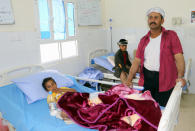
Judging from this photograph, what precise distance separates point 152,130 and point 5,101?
65.1 inches

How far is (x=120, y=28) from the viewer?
169 inches

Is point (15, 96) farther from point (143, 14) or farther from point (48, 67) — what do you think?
point (143, 14)

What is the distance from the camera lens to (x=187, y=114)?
9.86ft

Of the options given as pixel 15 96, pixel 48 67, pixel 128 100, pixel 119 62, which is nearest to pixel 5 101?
pixel 15 96

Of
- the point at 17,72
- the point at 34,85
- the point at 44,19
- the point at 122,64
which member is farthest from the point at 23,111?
the point at 122,64

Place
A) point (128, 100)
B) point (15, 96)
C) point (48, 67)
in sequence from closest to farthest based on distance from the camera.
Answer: point (128, 100)
point (15, 96)
point (48, 67)

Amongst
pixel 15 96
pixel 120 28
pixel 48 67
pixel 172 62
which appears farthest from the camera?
pixel 120 28

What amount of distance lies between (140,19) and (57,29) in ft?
6.39

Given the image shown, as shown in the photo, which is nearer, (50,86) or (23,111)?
(23,111)

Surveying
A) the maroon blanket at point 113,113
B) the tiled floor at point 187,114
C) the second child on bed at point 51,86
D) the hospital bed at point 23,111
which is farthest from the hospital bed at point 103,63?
the maroon blanket at point 113,113

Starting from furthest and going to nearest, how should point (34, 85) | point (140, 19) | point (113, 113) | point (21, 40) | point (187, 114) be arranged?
point (140, 19) → point (187, 114) → point (21, 40) → point (34, 85) → point (113, 113)

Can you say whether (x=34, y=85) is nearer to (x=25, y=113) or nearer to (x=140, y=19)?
(x=25, y=113)

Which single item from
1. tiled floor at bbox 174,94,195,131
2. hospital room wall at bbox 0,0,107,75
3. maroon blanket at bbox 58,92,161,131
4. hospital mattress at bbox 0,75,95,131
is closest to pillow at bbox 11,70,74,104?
hospital mattress at bbox 0,75,95,131

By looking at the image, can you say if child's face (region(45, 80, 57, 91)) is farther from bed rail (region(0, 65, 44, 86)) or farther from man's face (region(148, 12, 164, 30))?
man's face (region(148, 12, 164, 30))
